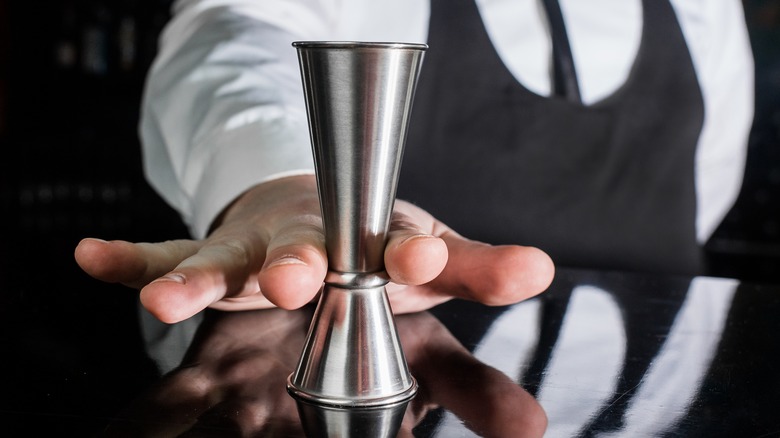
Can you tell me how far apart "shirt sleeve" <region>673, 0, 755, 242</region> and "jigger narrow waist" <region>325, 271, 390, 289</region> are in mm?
949

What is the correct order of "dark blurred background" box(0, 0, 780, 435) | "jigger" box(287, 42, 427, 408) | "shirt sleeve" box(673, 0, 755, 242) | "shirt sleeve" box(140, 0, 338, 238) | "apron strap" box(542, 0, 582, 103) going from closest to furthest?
"jigger" box(287, 42, 427, 408), "shirt sleeve" box(140, 0, 338, 238), "apron strap" box(542, 0, 582, 103), "shirt sleeve" box(673, 0, 755, 242), "dark blurred background" box(0, 0, 780, 435)

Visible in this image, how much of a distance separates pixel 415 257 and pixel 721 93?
1022 millimetres

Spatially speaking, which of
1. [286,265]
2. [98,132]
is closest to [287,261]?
[286,265]

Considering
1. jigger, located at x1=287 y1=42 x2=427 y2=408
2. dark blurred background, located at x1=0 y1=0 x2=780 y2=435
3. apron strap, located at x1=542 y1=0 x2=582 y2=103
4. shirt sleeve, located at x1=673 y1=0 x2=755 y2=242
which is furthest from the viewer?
dark blurred background, located at x1=0 y1=0 x2=780 y2=435

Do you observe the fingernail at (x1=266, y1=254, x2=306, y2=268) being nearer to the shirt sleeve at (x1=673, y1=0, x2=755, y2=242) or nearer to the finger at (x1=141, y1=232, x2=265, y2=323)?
the finger at (x1=141, y1=232, x2=265, y2=323)

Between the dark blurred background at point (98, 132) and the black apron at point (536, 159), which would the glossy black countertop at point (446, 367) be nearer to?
the black apron at point (536, 159)

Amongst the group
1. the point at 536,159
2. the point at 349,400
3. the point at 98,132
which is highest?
the point at 349,400

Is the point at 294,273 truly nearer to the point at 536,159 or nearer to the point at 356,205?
the point at 356,205

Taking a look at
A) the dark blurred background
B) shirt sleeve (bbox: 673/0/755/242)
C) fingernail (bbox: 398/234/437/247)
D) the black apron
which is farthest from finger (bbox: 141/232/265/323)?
the dark blurred background

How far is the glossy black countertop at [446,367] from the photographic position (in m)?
0.38

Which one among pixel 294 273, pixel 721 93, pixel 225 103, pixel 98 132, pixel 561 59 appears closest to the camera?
pixel 294 273

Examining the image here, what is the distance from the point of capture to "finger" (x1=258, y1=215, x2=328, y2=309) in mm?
385

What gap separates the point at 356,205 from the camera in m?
0.40

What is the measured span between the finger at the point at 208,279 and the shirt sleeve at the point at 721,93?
0.92 meters
